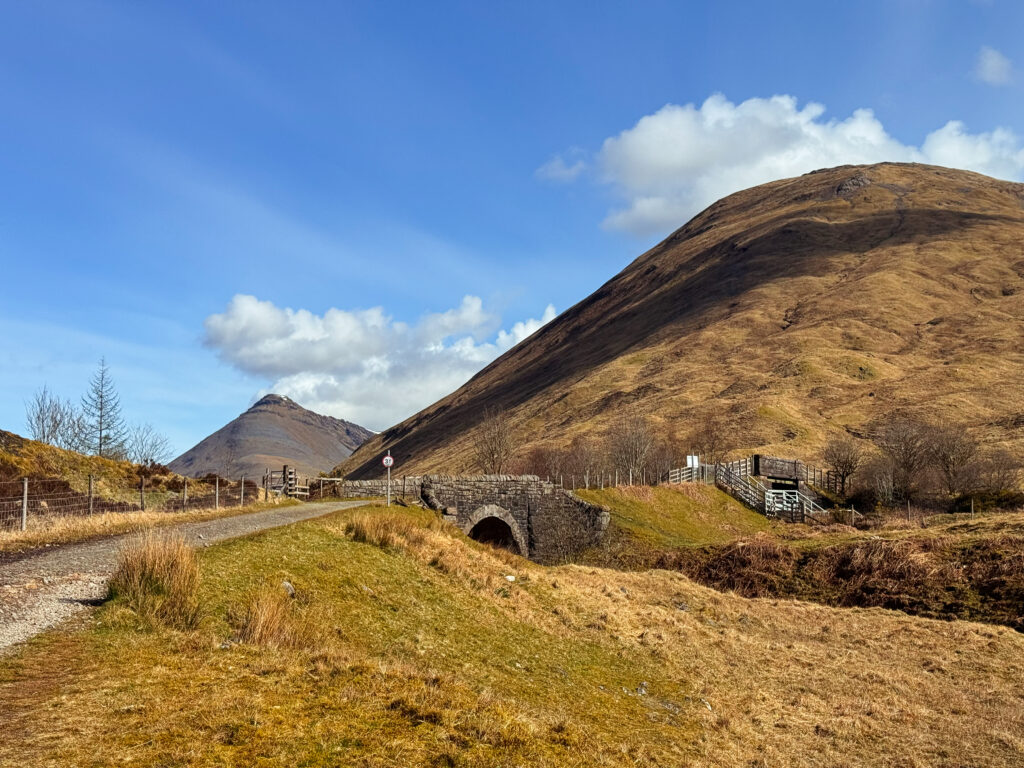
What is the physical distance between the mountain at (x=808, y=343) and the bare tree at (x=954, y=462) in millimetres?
24694

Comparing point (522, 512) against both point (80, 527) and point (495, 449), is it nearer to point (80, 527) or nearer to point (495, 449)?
point (80, 527)

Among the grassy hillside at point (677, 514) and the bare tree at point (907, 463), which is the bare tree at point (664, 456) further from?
the bare tree at point (907, 463)

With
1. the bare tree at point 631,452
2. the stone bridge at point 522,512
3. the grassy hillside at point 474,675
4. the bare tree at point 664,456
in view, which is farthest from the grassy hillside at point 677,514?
the grassy hillside at point 474,675

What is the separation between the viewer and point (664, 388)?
400ft

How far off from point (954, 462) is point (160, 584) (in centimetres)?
5763

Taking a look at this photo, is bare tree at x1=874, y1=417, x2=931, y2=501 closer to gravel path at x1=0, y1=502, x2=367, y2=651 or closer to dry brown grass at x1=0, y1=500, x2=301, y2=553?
dry brown grass at x1=0, y1=500, x2=301, y2=553

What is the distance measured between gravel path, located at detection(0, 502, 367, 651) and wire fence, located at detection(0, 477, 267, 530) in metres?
5.06

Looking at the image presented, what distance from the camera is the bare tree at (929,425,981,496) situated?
175 feet

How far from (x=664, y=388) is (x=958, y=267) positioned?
7539cm

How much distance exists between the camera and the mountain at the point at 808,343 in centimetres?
9912

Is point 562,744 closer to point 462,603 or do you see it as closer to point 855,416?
point 462,603

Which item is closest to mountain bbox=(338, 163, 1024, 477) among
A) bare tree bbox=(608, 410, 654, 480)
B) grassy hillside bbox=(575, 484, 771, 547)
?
bare tree bbox=(608, 410, 654, 480)

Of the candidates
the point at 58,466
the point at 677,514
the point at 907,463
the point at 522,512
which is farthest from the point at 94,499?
the point at 907,463

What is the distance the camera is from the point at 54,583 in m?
12.2
